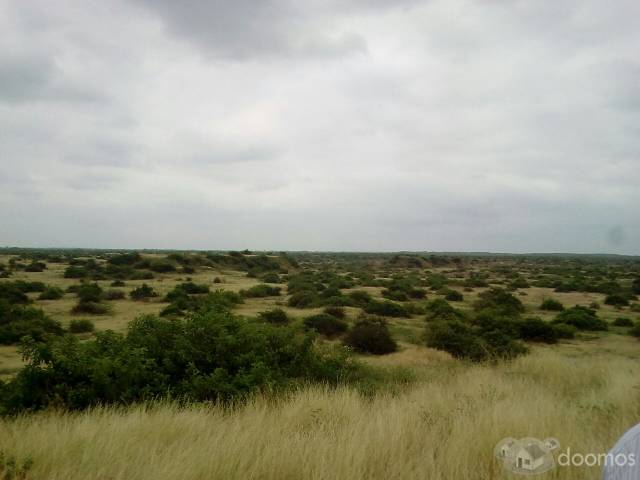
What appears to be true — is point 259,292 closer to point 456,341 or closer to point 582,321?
point 456,341

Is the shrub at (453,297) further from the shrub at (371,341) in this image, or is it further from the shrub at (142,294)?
the shrub at (142,294)

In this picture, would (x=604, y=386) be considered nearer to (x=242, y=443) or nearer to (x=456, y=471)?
(x=456, y=471)

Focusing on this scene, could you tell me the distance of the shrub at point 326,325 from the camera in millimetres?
18453

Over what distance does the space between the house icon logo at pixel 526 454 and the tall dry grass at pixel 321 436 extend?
105mm

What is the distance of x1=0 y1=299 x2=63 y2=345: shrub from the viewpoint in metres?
15.2

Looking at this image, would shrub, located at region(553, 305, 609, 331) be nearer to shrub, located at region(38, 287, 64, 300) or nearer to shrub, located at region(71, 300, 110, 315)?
shrub, located at region(71, 300, 110, 315)

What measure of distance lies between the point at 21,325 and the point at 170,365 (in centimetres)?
1174

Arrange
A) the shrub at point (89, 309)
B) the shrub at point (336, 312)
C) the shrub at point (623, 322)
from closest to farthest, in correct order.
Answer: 1. the shrub at point (623, 322)
2. the shrub at point (336, 312)
3. the shrub at point (89, 309)

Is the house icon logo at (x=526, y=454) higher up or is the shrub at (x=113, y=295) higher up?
the house icon logo at (x=526, y=454)

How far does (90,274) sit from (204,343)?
3851 cm

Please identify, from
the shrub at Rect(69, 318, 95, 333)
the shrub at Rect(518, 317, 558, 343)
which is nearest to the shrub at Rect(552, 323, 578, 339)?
the shrub at Rect(518, 317, 558, 343)

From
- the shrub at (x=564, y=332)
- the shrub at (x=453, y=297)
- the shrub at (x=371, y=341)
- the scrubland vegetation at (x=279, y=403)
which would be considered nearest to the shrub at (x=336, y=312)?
the shrub at (x=371, y=341)

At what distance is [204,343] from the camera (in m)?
8.52

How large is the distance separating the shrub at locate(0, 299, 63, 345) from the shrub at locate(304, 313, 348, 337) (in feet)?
34.0
